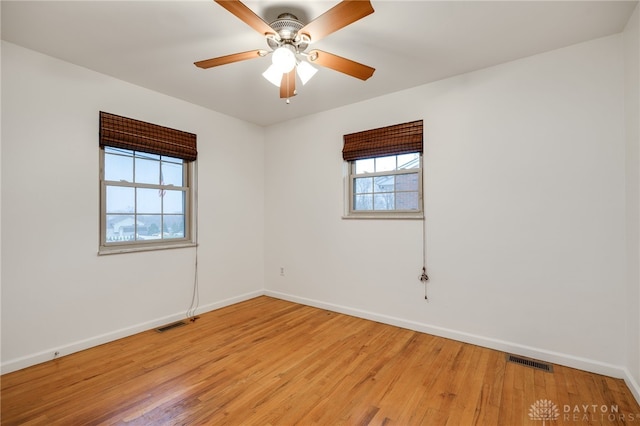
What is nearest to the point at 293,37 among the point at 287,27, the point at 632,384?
the point at 287,27

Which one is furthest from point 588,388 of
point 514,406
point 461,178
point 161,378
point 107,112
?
point 107,112

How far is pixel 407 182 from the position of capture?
130 inches

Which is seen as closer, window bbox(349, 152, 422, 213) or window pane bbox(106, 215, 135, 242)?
window pane bbox(106, 215, 135, 242)

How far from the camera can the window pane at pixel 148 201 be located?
3205 millimetres

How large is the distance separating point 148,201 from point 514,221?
3.72 meters

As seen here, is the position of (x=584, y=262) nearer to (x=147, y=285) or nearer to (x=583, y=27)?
(x=583, y=27)

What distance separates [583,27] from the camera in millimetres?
2150

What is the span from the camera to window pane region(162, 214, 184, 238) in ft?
11.4

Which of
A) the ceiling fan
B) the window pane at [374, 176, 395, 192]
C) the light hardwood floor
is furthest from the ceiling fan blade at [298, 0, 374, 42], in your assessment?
the light hardwood floor

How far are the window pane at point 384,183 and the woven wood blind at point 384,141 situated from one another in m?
0.28

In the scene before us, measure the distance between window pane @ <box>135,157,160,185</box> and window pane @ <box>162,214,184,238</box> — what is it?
0.44 metres

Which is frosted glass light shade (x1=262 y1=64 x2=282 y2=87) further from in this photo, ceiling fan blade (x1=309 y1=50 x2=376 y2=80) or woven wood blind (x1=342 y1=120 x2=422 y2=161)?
woven wood blind (x1=342 y1=120 x2=422 y2=161)

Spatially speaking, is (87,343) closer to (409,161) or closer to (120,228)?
(120,228)

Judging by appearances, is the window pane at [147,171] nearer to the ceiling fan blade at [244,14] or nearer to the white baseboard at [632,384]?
the ceiling fan blade at [244,14]
